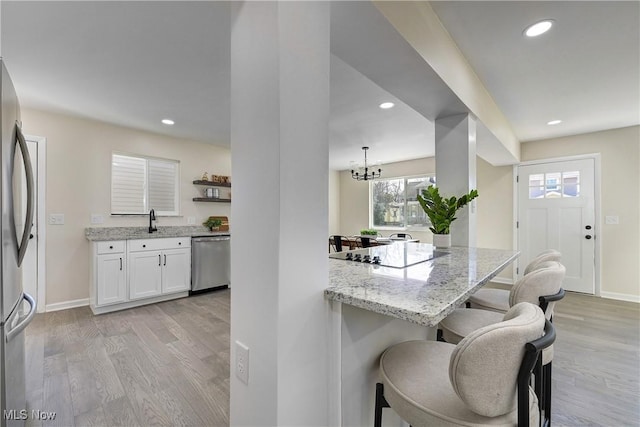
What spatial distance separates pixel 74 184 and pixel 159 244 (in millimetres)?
1274

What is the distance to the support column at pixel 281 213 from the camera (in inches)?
34.2

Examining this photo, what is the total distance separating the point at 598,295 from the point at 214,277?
230 inches

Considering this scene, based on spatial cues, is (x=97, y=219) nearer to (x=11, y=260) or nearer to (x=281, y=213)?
(x=11, y=260)

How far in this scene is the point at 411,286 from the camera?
106 cm

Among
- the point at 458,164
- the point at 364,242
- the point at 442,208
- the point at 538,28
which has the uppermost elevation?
the point at 538,28

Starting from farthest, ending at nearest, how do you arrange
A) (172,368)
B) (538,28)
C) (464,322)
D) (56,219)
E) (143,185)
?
(143,185) → (56,219) → (172,368) → (538,28) → (464,322)

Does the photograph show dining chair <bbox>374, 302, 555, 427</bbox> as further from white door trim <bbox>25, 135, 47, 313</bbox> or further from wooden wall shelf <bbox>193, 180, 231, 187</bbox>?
wooden wall shelf <bbox>193, 180, 231, 187</bbox>

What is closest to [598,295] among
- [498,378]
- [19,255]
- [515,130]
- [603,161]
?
[603,161]

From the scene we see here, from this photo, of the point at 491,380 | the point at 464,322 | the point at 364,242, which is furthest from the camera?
the point at 364,242

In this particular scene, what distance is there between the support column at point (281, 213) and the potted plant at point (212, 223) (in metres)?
4.03

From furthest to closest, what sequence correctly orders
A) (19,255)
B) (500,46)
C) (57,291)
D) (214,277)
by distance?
(214,277)
(57,291)
(500,46)
(19,255)

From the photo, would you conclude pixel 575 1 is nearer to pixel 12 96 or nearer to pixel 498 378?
pixel 498 378

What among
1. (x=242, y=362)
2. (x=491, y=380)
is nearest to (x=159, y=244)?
(x=242, y=362)

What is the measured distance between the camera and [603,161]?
13.3ft
